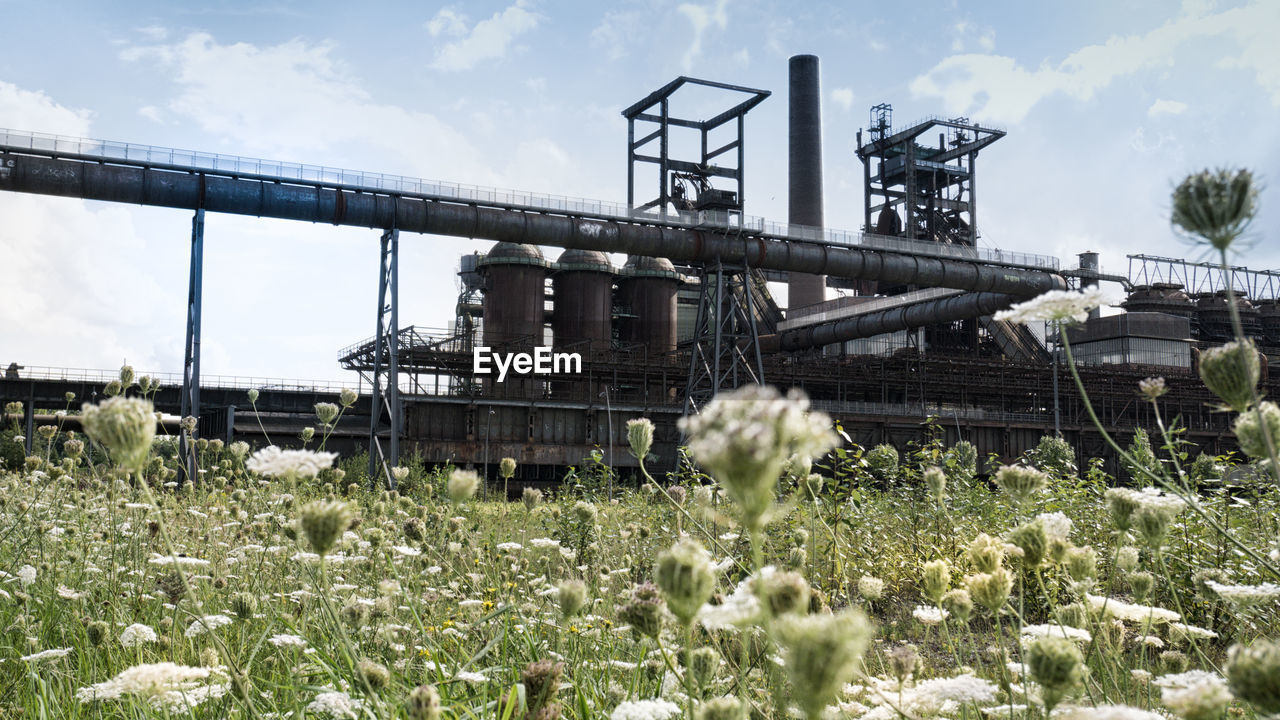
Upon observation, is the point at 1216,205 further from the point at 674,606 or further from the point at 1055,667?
the point at 674,606

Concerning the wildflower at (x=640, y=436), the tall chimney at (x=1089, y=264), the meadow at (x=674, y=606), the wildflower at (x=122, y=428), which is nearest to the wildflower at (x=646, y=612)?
the meadow at (x=674, y=606)

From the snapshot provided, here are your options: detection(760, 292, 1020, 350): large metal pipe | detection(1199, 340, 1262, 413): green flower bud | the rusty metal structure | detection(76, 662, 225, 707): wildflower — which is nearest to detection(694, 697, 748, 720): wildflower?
detection(1199, 340, 1262, 413): green flower bud

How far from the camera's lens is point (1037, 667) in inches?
50.4

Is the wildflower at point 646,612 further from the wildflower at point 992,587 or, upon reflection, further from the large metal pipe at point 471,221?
the large metal pipe at point 471,221

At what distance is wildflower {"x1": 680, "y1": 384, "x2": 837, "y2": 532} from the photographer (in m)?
0.82

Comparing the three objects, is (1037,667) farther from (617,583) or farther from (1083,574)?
(617,583)

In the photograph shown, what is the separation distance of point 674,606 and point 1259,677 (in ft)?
2.06

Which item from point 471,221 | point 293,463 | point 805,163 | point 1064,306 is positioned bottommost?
point 293,463

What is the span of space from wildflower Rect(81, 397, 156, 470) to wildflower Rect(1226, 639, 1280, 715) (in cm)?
134

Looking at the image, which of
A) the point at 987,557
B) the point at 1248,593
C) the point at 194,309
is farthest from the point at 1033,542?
the point at 194,309

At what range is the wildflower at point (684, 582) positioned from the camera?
1.04m

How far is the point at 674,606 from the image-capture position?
3.43 feet

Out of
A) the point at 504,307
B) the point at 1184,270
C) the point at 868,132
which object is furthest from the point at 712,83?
the point at 1184,270

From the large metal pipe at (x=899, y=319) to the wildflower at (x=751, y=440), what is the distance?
27190mm
